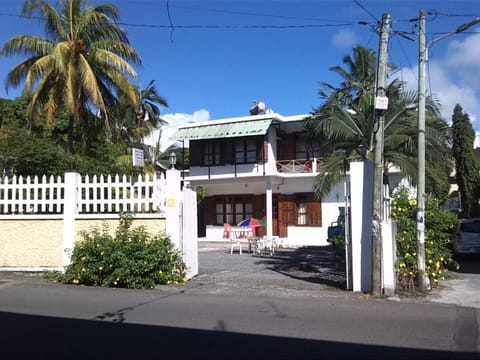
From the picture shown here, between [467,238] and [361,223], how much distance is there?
8.57 meters

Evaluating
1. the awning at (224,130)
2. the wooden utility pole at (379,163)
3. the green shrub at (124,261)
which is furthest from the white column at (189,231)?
the awning at (224,130)

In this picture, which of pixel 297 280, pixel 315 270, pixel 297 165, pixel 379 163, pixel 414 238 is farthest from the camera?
pixel 297 165

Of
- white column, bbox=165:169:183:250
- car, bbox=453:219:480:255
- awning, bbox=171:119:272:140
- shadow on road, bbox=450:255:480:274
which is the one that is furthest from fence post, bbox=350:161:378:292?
awning, bbox=171:119:272:140

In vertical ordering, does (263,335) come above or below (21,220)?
below

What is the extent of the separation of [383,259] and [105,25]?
13.6m

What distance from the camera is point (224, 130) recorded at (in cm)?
2720

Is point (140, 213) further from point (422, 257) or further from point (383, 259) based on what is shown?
point (422, 257)

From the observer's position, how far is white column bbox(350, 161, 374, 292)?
10141 millimetres

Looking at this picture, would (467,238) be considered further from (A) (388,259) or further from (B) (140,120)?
(B) (140,120)

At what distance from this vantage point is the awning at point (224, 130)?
25.8 metres

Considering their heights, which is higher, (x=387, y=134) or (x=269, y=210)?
(x=387, y=134)

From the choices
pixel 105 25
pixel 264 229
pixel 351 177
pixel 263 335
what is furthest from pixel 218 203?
pixel 263 335

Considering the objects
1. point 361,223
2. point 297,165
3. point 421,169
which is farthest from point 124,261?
point 297,165

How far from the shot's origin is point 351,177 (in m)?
10.4
